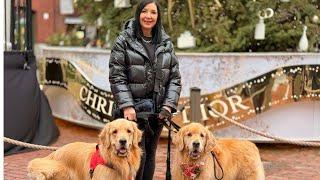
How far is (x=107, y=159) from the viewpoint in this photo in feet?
16.8

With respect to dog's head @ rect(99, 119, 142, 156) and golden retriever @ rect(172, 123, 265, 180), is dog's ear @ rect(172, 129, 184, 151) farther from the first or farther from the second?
dog's head @ rect(99, 119, 142, 156)

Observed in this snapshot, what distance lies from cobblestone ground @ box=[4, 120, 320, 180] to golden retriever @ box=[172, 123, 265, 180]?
1.48 meters

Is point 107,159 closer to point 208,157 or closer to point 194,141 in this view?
point 194,141

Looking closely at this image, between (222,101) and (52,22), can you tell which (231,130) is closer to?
(222,101)

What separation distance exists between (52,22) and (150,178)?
88.6 ft

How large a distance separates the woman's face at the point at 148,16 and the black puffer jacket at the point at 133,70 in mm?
149

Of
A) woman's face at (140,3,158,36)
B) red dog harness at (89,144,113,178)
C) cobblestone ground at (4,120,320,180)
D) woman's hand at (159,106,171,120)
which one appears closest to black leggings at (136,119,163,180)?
woman's hand at (159,106,171,120)

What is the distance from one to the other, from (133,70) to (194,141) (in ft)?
3.10

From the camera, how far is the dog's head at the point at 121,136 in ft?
16.2

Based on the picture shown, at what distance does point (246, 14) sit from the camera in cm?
1027

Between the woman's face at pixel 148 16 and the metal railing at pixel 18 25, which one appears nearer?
the woman's face at pixel 148 16

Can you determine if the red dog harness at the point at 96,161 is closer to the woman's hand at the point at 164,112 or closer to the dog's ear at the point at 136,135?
the dog's ear at the point at 136,135

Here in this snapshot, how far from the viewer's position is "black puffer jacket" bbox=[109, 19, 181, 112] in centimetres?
523

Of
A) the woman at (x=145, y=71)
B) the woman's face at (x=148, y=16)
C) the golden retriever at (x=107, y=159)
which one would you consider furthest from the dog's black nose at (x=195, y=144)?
the woman's face at (x=148, y=16)
